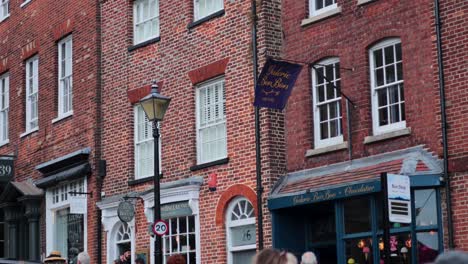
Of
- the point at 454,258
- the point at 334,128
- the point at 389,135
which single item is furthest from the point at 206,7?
the point at 454,258

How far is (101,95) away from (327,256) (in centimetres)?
823

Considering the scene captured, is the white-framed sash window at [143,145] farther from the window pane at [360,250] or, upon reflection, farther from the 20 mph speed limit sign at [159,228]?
the window pane at [360,250]

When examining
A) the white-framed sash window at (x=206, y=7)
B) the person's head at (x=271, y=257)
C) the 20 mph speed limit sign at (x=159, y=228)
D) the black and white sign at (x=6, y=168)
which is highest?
the white-framed sash window at (x=206, y=7)

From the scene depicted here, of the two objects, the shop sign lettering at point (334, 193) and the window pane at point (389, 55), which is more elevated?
the window pane at point (389, 55)

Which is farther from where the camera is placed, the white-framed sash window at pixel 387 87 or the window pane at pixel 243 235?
the window pane at pixel 243 235

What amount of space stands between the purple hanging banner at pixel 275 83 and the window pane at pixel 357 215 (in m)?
2.11

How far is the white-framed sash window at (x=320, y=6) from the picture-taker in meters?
18.1

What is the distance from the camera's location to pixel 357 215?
55.7ft

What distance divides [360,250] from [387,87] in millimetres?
2822

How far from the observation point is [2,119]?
29094 mm

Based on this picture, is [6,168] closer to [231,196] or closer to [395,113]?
[231,196]

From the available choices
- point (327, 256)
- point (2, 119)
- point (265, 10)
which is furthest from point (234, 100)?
point (2, 119)

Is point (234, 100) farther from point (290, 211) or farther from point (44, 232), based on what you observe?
point (44, 232)

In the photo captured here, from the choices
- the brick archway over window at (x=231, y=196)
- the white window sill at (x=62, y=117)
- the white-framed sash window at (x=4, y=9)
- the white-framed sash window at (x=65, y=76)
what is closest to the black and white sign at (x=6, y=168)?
the white window sill at (x=62, y=117)
